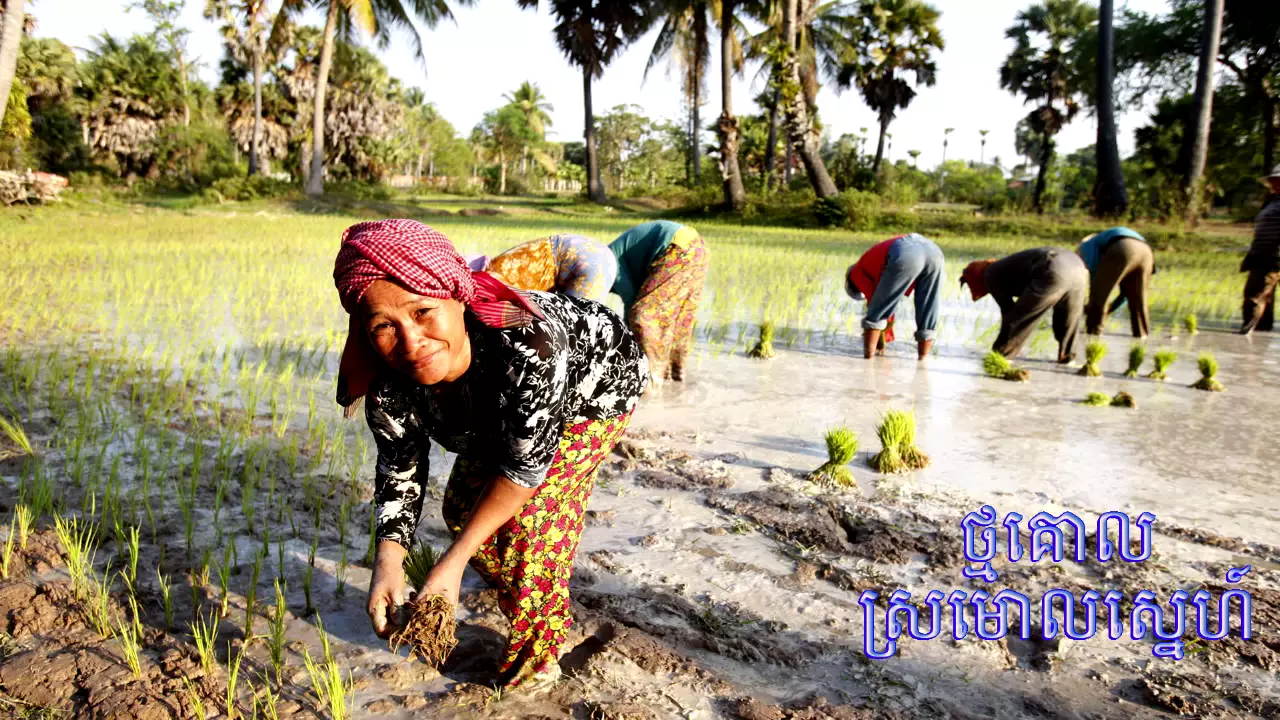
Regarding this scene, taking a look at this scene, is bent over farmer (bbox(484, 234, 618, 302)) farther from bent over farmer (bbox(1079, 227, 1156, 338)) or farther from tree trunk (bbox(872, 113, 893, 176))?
tree trunk (bbox(872, 113, 893, 176))

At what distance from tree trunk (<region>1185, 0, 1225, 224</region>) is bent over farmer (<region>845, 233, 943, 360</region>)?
1281cm

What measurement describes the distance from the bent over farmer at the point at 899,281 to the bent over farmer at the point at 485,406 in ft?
13.1

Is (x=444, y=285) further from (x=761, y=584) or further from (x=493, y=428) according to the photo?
(x=761, y=584)

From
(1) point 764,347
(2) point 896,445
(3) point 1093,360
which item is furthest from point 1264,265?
(2) point 896,445

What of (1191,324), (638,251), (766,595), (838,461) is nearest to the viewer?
(766,595)

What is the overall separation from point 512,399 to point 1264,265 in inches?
297

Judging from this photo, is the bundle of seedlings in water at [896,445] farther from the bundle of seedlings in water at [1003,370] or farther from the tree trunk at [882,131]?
the tree trunk at [882,131]

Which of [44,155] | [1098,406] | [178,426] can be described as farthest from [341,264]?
[44,155]

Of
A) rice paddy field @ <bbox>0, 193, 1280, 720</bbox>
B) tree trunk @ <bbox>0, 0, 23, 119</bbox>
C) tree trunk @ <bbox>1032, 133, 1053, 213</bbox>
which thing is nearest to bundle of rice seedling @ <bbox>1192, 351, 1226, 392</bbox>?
rice paddy field @ <bbox>0, 193, 1280, 720</bbox>

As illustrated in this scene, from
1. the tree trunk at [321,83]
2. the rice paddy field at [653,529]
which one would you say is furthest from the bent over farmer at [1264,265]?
the tree trunk at [321,83]

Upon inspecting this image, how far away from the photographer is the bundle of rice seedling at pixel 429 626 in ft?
4.79

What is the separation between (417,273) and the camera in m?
1.35

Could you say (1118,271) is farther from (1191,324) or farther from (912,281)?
(912,281)

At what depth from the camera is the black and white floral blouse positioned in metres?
1.46
